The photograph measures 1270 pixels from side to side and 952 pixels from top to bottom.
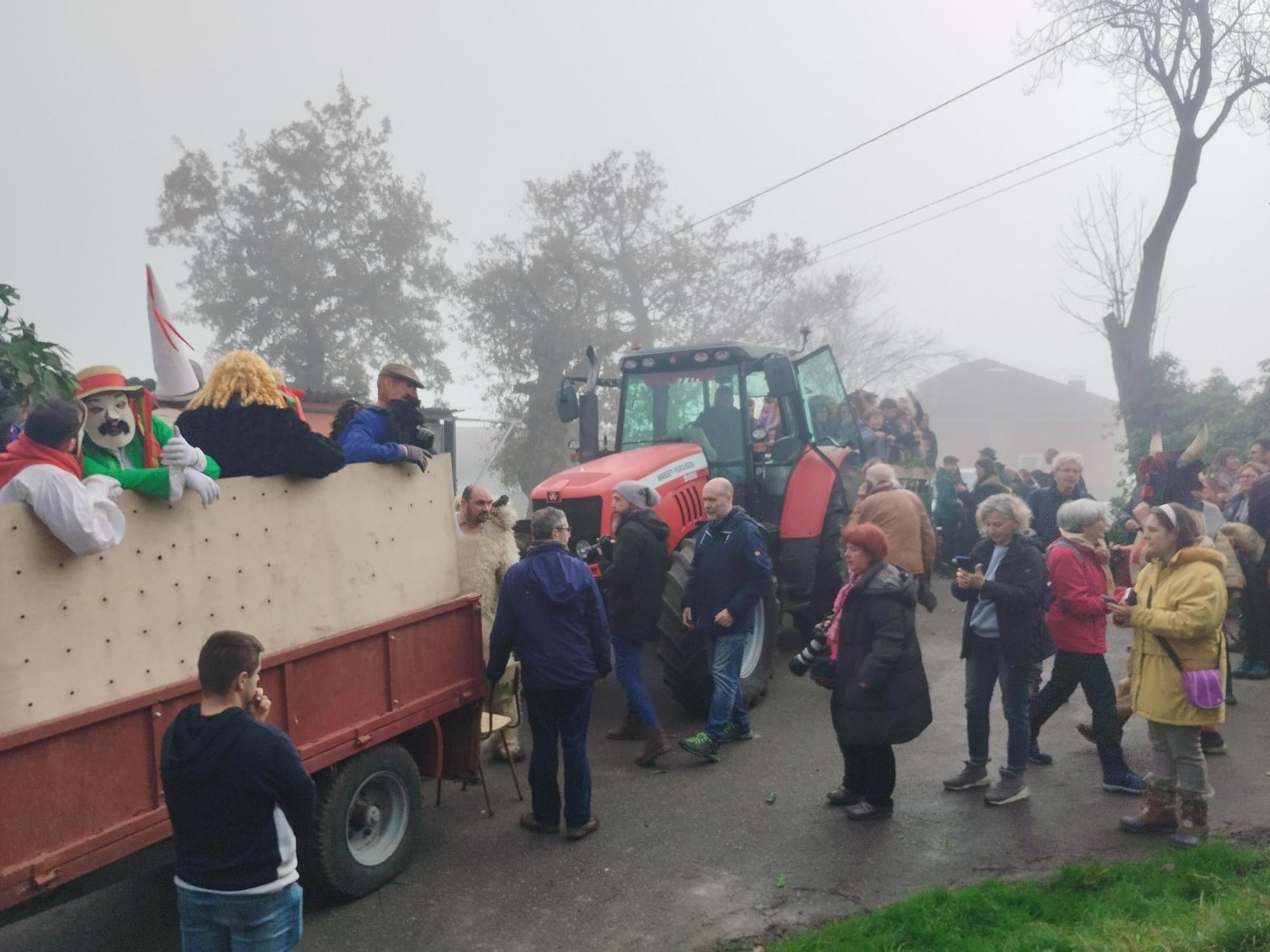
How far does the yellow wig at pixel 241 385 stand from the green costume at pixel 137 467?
0.88 ft

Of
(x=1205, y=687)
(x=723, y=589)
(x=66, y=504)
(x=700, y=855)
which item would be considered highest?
(x=66, y=504)

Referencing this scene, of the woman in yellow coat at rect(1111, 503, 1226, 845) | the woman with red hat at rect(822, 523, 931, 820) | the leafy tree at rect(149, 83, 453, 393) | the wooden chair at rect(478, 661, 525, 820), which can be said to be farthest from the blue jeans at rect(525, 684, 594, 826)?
the leafy tree at rect(149, 83, 453, 393)

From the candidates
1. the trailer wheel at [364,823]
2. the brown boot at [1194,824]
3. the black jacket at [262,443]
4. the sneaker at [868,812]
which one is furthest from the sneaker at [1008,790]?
the black jacket at [262,443]

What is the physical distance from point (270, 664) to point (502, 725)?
2.19 metres

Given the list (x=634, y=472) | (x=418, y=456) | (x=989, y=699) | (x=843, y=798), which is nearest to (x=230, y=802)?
(x=418, y=456)

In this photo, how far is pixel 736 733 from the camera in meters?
6.70

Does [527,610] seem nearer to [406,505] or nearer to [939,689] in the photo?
[406,505]

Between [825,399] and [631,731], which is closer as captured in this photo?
[631,731]

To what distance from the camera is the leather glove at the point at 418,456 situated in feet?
15.5

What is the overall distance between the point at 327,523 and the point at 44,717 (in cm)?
140

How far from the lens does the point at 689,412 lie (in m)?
8.75

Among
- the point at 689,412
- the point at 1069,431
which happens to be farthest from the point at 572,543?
the point at 1069,431

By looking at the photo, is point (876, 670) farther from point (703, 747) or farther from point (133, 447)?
point (133, 447)

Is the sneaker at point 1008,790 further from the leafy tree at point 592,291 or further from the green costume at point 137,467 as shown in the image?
the leafy tree at point 592,291
